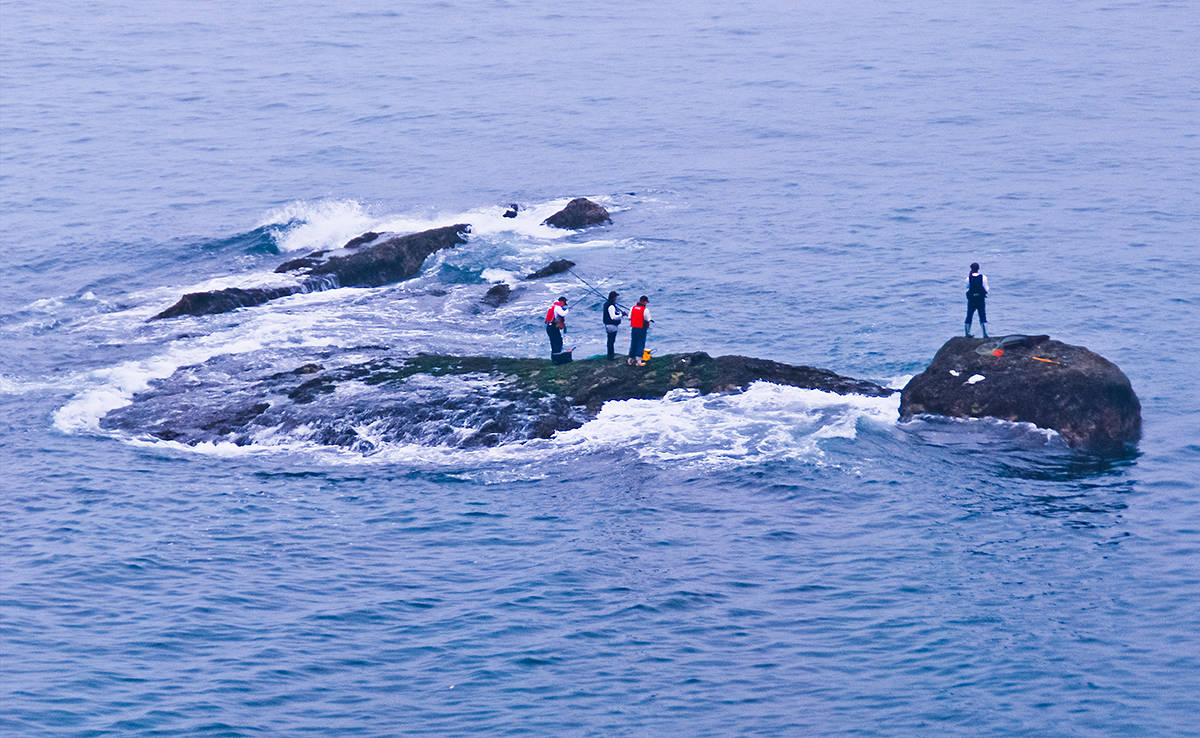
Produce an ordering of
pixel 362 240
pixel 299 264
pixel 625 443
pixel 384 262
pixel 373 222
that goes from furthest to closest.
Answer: pixel 373 222
pixel 362 240
pixel 299 264
pixel 384 262
pixel 625 443

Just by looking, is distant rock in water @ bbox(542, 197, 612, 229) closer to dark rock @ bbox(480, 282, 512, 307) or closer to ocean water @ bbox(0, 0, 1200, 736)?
ocean water @ bbox(0, 0, 1200, 736)

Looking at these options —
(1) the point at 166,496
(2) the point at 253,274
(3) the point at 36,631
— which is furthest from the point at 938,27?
(3) the point at 36,631

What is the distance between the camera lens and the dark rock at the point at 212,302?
148 feet

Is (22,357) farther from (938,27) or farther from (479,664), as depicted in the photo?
(938,27)

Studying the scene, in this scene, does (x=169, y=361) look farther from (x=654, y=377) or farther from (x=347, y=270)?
(x=654, y=377)

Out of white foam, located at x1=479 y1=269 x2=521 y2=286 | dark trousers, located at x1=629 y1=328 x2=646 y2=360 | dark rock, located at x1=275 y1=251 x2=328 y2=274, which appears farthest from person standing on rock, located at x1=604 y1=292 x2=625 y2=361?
dark rock, located at x1=275 y1=251 x2=328 y2=274

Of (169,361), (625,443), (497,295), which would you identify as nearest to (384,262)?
(497,295)

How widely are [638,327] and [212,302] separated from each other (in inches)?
720

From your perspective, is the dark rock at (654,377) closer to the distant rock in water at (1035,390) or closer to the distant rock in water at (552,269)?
the distant rock in water at (1035,390)

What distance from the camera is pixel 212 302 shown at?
45.2 m

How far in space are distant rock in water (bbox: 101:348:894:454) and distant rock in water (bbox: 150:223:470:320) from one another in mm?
8925

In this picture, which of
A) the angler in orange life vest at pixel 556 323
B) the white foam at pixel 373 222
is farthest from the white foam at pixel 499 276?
the angler in orange life vest at pixel 556 323

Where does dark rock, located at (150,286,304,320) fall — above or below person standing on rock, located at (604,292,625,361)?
below

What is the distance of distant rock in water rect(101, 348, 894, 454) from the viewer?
33031 millimetres
